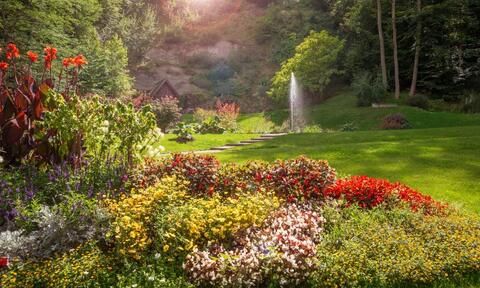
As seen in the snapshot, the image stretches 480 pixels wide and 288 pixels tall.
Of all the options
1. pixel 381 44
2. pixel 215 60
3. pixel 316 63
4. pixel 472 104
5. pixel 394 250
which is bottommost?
pixel 394 250

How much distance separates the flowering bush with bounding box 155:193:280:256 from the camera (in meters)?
5.29

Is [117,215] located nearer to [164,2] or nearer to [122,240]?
[122,240]

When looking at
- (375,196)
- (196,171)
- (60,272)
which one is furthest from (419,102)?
(60,272)

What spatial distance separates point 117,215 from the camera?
18.8 feet

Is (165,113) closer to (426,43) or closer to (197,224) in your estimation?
(426,43)

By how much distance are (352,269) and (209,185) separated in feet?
10.5

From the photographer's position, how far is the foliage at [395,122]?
22406mm

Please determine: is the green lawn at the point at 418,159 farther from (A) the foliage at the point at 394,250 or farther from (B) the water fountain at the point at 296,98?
(B) the water fountain at the point at 296,98

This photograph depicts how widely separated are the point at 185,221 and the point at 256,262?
3.48ft

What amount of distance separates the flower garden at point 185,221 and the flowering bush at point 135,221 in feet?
0.07

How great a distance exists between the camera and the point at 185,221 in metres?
5.39

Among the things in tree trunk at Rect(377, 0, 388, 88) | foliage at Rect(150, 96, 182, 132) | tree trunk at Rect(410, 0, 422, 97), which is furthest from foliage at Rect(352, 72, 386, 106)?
foliage at Rect(150, 96, 182, 132)

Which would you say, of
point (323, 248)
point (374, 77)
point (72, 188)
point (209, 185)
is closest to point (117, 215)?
point (72, 188)

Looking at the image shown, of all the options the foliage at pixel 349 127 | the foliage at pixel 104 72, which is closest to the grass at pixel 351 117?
the foliage at pixel 349 127
